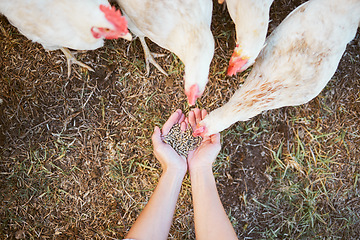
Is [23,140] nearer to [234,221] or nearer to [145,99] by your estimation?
[145,99]

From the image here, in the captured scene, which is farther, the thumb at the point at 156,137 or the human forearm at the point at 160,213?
the thumb at the point at 156,137

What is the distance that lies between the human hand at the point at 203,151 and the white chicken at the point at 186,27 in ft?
1.48

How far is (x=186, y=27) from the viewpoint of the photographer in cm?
121

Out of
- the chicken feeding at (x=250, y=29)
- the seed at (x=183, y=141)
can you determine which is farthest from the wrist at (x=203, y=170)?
the chicken feeding at (x=250, y=29)

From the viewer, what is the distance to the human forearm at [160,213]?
141 cm


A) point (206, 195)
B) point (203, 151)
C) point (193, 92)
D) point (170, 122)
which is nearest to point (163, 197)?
point (206, 195)

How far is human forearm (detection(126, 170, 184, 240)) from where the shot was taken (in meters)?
1.41

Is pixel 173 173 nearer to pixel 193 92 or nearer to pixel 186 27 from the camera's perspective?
pixel 193 92

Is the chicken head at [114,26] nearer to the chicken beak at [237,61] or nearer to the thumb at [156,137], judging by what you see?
the chicken beak at [237,61]

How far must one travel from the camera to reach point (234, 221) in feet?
6.26

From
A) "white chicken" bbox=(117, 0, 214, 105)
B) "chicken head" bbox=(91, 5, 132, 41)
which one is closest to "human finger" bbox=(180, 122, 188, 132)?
"white chicken" bbox=(117, 0, 214, 105)

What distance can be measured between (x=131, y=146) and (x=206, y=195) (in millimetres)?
604

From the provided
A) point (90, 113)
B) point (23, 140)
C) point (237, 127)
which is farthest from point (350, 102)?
point (23, 140)

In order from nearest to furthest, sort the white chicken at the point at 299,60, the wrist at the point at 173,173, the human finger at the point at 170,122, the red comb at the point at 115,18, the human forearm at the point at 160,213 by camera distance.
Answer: the red comb at the point at 115,18 < the white chicken at the point at 299,60 < the human forearm at the point at 160,213 < the wrist at the point at 173,173 < the human finger at the point at 170,122
